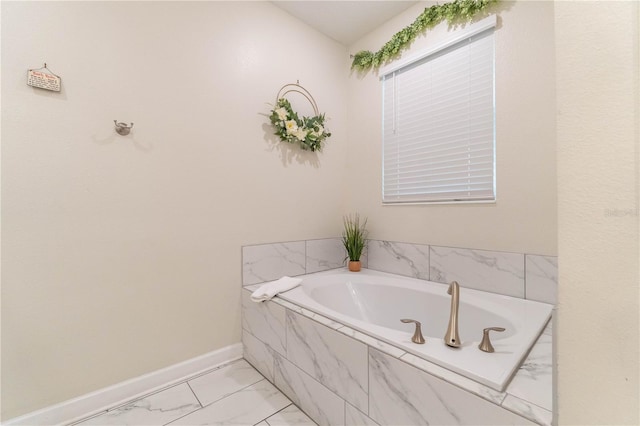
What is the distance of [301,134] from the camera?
6.61 feet

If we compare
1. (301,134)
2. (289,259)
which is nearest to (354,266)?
(289,259)

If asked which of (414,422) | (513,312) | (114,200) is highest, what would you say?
(114,200)

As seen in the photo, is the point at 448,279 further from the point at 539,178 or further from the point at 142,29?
the point at 142,29

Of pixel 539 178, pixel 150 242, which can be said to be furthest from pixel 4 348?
pixel 539 178

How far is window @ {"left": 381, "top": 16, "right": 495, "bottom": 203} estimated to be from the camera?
5.30 ft

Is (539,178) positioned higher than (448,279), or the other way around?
(539,178)

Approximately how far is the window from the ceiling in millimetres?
411

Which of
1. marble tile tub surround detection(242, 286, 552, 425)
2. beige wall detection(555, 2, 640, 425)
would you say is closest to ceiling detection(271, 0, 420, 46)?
beige wall detection(555, 2, 640, 425)

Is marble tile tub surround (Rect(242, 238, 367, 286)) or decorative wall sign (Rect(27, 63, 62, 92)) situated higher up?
decorative wall sign (Rect(27, 63, 62, 92))

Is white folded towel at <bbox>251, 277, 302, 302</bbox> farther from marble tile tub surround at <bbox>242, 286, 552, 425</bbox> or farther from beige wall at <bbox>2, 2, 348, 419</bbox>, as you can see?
beige wall at <bbox>2, 2, 348, 419</bbox>

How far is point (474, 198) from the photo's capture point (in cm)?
167

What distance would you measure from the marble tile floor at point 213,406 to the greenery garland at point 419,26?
97.5 inches

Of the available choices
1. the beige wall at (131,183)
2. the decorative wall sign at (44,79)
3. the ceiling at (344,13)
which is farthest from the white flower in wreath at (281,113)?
the decorative wall sign at (44,79)

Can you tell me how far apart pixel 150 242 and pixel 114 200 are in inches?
11.1
